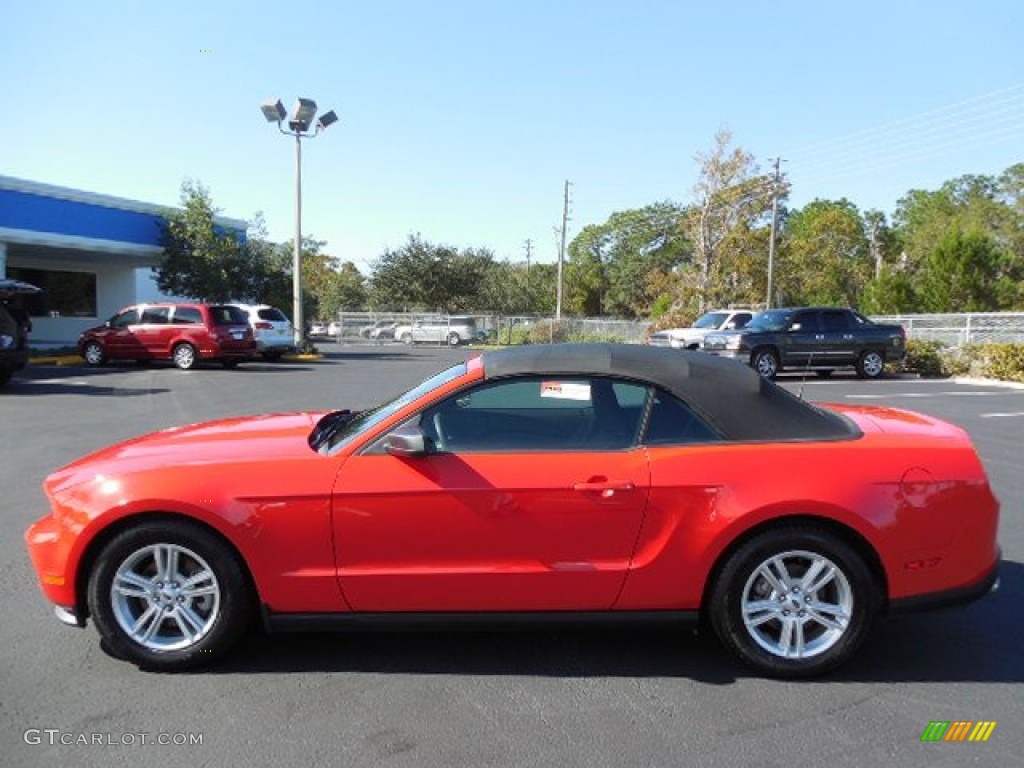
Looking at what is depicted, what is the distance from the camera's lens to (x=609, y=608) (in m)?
3.50

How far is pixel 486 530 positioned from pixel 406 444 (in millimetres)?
506

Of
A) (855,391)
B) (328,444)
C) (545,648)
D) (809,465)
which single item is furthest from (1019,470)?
(855,391)

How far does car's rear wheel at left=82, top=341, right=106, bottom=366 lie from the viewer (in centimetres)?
2125

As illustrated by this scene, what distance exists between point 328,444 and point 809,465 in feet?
7.15

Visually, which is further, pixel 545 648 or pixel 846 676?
pixel 545 648

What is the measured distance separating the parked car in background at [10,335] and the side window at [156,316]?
16.4 ft

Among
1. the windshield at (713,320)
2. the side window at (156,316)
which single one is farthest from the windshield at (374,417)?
the windshield at (713,320)

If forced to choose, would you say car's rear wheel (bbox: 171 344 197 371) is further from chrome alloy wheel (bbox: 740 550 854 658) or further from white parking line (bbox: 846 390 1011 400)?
chrome alloy wheel (bbox: 740 550 854 658)

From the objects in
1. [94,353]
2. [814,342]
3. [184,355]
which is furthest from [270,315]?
[814,342]

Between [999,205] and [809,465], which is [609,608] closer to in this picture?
[809,465]

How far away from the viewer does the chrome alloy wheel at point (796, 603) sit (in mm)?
3479

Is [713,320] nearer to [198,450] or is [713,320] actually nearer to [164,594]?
[198,450]

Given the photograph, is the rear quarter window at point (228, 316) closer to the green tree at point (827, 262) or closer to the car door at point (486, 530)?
the car door at point (486, 530)

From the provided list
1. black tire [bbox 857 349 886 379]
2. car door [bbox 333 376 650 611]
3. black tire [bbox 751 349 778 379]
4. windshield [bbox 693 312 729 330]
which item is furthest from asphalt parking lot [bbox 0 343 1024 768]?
windshield [bbox 693 312 729 330]
